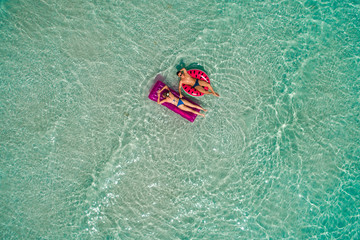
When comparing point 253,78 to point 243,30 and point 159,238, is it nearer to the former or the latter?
point 243,30

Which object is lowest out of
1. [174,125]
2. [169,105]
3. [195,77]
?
[174,125]

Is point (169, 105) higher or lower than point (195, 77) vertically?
lower

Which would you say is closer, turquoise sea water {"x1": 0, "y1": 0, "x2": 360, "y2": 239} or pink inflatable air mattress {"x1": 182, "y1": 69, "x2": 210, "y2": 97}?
pink inflatable air mattress {"x1": 182, "y1": 69, "x2": 210, "y2": 97}

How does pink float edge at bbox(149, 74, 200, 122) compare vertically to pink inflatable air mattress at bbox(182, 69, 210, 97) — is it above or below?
below

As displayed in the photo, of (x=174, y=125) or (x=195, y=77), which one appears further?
(x=174, y=125)

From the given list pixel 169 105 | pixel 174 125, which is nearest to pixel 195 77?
pixel 169 105

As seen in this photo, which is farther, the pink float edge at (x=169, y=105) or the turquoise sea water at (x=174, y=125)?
the turquoise sea water at (x=174, y=125)

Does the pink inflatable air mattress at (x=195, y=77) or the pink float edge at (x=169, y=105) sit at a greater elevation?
the pink inflatable air mattress at (x=195, y=77)

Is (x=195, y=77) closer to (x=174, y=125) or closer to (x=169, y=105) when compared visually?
(x=169, y=105)

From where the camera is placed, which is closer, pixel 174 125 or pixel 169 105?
pixel 169 105
